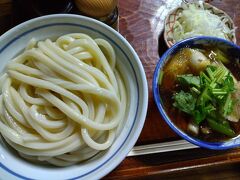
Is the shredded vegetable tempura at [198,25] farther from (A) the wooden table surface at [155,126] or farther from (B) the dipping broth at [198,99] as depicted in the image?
(B) the dipping broth at [198,99]

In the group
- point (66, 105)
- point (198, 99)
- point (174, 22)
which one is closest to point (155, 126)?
point (198, 99)

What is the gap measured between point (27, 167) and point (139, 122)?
43 centimetres

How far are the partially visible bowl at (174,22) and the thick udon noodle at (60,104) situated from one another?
17.1 inches

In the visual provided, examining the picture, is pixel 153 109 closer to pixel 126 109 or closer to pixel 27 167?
pixel 126 109

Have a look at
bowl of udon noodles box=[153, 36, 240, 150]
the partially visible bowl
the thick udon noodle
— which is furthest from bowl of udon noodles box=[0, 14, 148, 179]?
the partially visible bowl

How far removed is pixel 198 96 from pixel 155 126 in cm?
23

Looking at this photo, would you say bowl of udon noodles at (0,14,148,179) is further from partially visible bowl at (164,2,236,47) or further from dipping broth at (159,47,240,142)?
partially visible bowl at (164,2,236,47)

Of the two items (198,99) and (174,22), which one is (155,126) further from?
(174,22)

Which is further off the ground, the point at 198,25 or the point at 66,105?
the point at 198,25

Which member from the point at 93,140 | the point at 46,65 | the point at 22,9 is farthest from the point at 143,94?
the point at 22,9

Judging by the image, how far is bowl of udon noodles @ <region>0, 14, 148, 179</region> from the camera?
112 cm

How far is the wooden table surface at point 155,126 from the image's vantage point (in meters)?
1.32

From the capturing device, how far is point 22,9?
59.8 inches

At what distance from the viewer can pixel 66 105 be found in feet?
3.73
